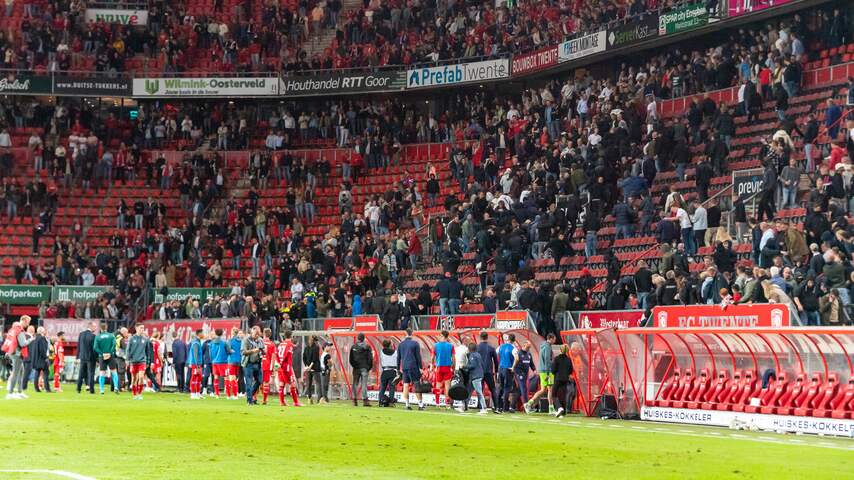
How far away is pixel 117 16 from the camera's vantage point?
64750 mm

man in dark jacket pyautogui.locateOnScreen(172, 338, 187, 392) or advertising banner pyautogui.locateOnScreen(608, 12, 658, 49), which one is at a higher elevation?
advertising banner pyautogui.locateOnScreen(608, 12, 658, 49)

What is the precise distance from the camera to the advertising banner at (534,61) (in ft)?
167

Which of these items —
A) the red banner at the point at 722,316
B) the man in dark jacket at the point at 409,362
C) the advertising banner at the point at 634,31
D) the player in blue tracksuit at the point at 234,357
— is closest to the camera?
the red banner at the point at 722,316

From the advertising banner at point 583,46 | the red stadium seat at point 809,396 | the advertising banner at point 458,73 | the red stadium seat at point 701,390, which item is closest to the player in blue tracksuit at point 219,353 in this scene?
the red stadium seat at point 701,390

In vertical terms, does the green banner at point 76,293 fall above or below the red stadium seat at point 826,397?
above

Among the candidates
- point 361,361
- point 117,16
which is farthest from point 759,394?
point 117,16

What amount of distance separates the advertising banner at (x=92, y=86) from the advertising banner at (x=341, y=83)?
7.37 meters

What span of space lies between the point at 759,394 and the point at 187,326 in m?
23.8

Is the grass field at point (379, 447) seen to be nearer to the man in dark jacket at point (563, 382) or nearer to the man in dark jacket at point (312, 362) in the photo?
the man in dark jacket at point (563, 382)

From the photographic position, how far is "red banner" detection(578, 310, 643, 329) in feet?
97.2

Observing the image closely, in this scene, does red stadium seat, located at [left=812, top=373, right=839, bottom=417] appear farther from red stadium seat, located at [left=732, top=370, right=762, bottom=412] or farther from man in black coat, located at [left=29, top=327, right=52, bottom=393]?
man in black coat, located at [left=29, top=327, right=52, bottom=393]

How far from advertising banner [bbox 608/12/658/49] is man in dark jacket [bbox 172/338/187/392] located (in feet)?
60.6

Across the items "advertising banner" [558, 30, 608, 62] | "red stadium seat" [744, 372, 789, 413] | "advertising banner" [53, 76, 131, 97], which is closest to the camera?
"red stadium seat" [744, 372, 789, 413]

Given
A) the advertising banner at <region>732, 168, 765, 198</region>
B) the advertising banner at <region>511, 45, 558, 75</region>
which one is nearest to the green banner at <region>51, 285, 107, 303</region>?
the advertising banner at <region>511, 45, 558, 75</region>
